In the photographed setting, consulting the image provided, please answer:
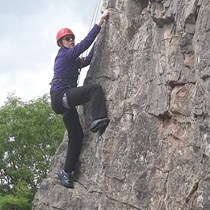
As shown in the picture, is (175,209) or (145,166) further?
(145,166)

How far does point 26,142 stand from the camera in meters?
37.0

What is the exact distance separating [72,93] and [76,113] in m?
0.69

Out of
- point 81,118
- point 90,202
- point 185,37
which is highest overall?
point 185,37

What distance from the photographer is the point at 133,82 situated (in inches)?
396

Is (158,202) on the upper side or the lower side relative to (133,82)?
lower

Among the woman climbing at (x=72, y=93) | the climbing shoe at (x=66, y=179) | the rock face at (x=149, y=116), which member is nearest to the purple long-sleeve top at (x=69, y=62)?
the woman climbing at (x=72, y=93)

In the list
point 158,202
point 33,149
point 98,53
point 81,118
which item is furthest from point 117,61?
point 33,149

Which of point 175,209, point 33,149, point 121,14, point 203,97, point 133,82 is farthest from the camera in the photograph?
point 33,149

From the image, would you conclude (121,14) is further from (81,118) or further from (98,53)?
(81,118)

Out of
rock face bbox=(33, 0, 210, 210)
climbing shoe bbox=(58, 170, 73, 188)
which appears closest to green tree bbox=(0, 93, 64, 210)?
climbing shoe bbox=(58, 170, 73, 188)

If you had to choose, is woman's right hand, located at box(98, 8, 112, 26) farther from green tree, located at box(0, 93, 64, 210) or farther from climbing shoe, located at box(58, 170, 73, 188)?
green tree, located at box(0, 93, 64, 210)

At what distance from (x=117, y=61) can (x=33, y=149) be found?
27145 millimetres

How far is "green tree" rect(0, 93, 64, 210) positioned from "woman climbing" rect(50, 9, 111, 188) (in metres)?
23.8

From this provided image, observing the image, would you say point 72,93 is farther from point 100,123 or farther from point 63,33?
point 63,33
